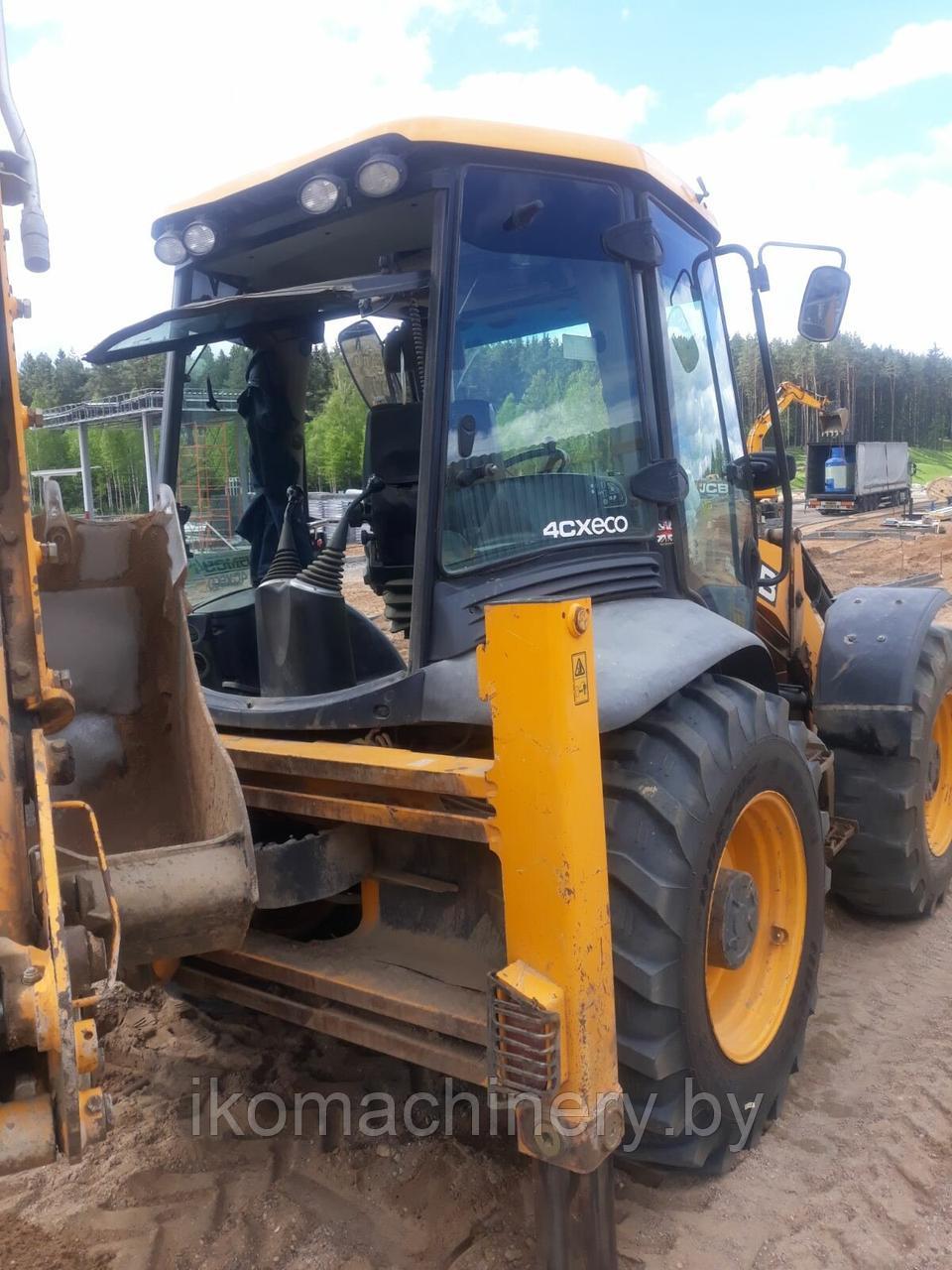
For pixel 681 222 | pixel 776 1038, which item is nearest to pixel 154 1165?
pixel 776 1038

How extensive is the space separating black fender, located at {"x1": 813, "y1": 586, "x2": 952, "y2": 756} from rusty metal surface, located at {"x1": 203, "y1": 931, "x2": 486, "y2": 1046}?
6.97 ft

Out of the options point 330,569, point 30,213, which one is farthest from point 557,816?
point 30,213

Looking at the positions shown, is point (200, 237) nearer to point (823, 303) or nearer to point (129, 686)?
point (129, 686)

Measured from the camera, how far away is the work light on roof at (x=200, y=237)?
111 inches

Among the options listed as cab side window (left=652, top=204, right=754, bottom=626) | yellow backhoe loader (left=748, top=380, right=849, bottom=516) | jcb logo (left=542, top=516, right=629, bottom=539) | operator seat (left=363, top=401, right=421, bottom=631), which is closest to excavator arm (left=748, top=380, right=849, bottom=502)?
yellow backhoe loader (left=748, top=380, right=849, bottom=516)

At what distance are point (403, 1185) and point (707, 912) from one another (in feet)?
3.41

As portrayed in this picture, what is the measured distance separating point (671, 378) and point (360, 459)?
0.97 metres

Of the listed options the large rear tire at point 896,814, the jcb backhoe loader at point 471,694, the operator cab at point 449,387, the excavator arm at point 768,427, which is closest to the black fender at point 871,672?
the large rear tire at point 896,814

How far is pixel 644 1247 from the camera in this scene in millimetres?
2369

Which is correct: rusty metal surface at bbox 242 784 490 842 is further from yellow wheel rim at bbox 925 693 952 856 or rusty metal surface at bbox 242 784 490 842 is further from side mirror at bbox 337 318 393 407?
yellow wheel rim at bbox 925 693 952 856

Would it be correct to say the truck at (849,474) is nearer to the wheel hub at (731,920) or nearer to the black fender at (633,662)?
the black fender at (633,662)

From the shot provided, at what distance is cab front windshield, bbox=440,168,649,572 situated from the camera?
8.25 feet

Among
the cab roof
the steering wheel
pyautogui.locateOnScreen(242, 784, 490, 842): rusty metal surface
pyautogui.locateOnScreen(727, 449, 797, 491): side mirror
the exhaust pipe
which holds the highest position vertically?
the cab roof

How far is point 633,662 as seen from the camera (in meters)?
2.36
